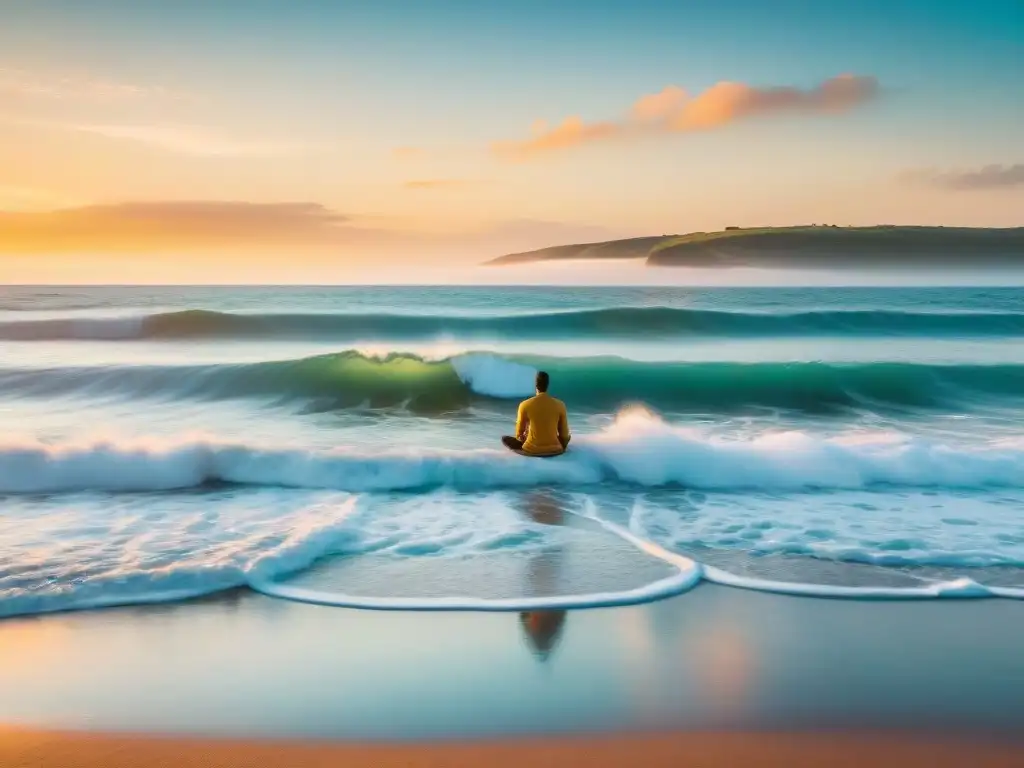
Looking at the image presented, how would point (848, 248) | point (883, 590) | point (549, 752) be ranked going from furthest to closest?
point (848, 248)
point (883, 590)
point (549, 752)

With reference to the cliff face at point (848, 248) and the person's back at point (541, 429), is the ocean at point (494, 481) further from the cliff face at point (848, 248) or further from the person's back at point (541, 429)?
the cliff face at point (848, 248)

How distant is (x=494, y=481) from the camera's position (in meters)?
7.16

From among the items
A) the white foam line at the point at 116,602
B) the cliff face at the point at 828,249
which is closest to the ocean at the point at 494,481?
the white foam line at the point at 116,602

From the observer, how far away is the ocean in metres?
4.54

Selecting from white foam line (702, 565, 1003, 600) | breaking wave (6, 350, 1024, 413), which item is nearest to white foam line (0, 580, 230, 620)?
white foam line (702, 565, 1003, 600)

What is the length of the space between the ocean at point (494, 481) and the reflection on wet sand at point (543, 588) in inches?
1.6

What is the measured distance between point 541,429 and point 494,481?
0.63 meters

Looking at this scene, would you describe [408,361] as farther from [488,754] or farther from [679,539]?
[488,754]

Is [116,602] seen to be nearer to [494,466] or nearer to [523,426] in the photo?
[494,466]

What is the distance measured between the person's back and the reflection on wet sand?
921mm

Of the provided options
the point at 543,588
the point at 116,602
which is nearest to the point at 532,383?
the point at 543,588

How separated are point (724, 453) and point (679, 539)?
2508 mm

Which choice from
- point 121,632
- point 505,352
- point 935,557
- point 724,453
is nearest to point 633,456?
point 724,453

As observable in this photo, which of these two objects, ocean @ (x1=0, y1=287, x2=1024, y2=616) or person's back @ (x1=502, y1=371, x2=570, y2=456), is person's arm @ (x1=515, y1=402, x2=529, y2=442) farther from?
ocean @ (x1=0, y1=287, x2=1024, y2=616)
